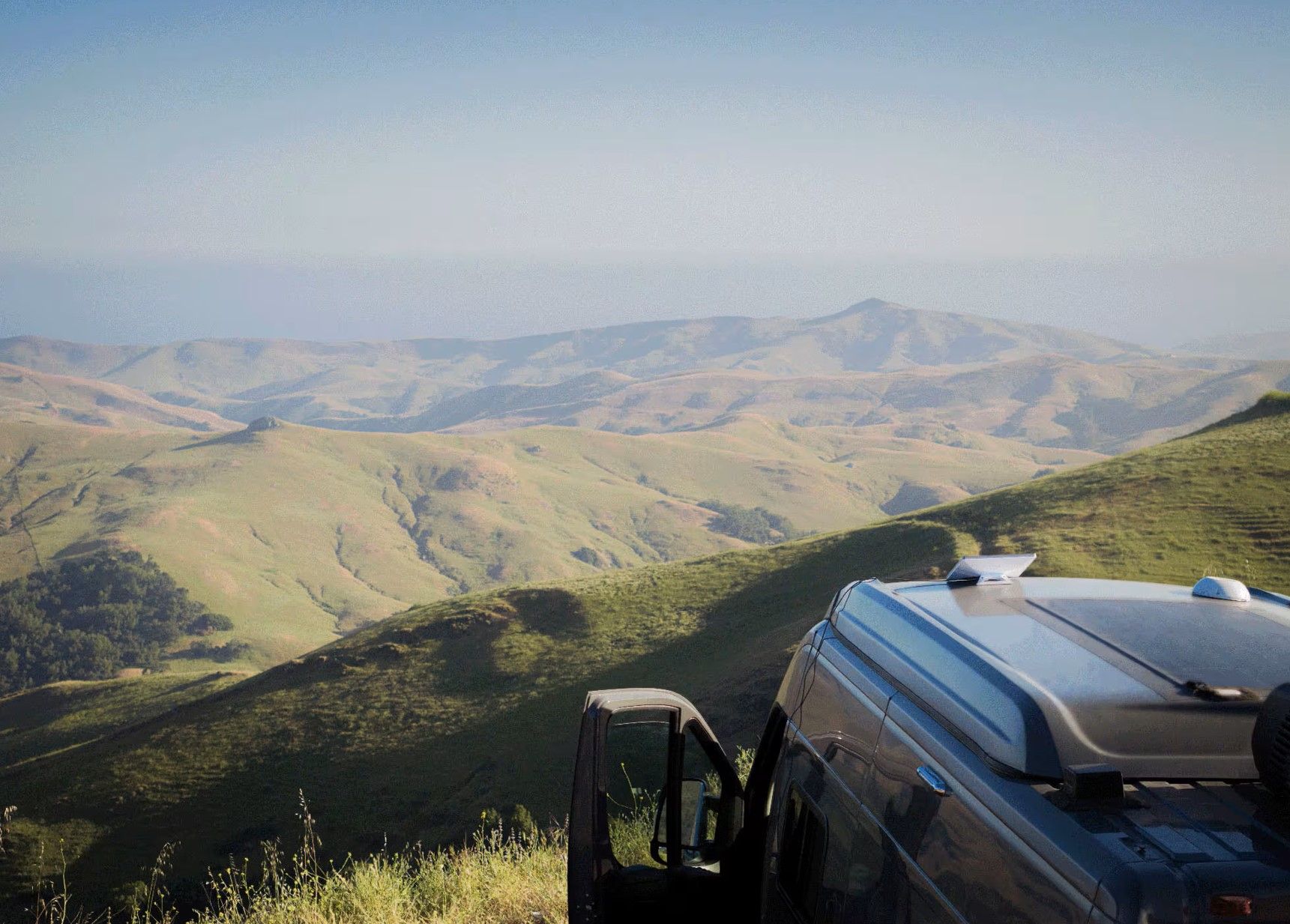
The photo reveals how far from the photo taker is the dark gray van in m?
2.25

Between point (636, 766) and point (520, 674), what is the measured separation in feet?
116

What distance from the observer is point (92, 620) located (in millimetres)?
151750

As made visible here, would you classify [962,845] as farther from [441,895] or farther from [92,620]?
[92,620]

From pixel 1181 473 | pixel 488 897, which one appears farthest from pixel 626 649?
pixel 488 897

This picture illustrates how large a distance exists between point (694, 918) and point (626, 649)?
120 ft

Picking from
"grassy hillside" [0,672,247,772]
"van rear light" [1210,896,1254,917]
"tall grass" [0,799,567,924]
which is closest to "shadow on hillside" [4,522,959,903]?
"grassy hillside" [0,672,247,772]

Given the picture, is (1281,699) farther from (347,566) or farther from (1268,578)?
(347,566)

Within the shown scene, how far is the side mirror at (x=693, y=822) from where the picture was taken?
458 centimetres

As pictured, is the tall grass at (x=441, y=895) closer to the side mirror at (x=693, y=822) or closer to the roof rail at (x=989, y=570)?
the side mirror at (x=693, y=822)

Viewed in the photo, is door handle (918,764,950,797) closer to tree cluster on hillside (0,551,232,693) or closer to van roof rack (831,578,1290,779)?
van roof rack (831,578,1290,779)

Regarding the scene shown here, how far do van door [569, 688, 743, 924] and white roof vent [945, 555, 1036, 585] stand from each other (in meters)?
1.33

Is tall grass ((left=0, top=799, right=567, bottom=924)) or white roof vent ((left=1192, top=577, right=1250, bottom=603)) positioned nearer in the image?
white roof vent ((left=1192, top=577, right=1250, bottom=603))

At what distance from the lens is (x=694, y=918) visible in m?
4.67

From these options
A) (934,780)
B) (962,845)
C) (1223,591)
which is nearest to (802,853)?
(934,780)
